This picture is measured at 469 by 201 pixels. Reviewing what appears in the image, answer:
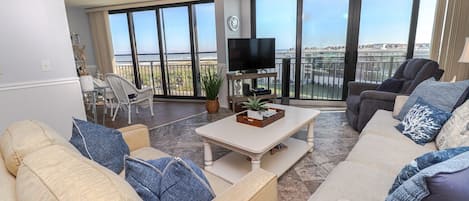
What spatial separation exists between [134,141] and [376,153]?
1721mm

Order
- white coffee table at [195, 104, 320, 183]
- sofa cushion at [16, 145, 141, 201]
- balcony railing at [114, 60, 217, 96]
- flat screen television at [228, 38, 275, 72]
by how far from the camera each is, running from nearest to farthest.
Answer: sofa cushion at [16, 145, 141, 201]
white coffee table at [195, 104, 320, 183]
flat screen television at [228, 38, 275, 72]
balcony railing at [114, 60, 217, 96]

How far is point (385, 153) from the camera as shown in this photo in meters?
1.62

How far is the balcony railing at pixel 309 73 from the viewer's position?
4.30 metres

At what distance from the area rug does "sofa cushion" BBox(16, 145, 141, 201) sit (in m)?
1.46

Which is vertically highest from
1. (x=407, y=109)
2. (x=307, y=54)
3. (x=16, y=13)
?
(x=16, y=13)

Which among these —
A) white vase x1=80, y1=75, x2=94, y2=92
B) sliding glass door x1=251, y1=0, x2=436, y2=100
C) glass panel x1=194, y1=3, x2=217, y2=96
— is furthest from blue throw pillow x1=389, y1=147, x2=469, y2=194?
glass panel x1=194, y1=3, x2=217, y2=96

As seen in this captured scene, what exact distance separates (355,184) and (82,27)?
656 centimetres

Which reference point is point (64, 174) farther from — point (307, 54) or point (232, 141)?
point (307, 54)

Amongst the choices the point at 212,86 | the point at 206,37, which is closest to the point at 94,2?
the point at 206,37

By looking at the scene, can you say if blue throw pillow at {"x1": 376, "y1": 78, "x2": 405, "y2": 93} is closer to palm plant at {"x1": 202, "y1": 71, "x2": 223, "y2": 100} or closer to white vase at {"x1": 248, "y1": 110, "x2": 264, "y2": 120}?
white vase at {"x1": 248, "y1": 110, "x2": 264, "y2": 120}

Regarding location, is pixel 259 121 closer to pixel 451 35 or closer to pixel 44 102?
pixel 44 102

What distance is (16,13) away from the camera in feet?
6.69

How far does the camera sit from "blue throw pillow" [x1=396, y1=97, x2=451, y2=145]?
1.77 metres

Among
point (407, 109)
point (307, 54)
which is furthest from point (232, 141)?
point (307, 54)
